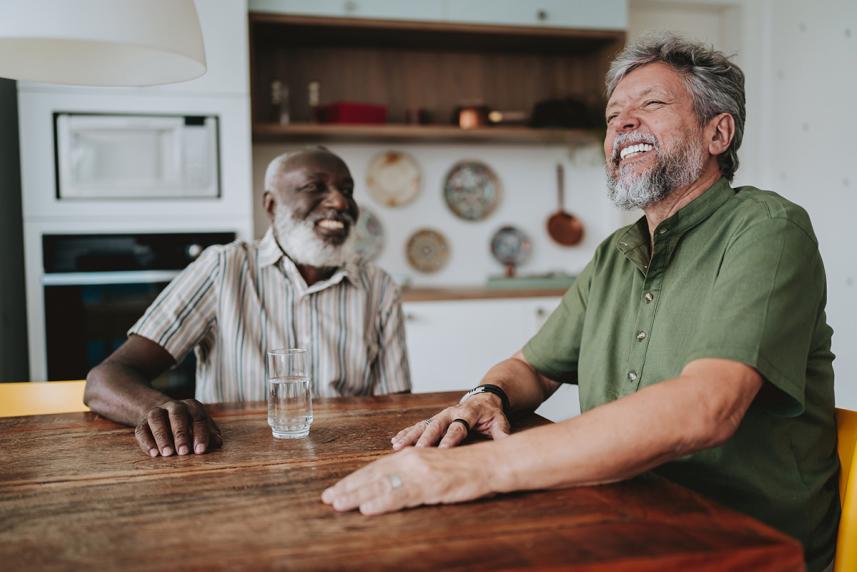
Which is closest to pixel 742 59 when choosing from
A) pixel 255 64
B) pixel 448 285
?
pixel 448 285

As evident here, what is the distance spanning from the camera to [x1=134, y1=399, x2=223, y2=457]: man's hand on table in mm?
1241

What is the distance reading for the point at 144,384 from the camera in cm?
160

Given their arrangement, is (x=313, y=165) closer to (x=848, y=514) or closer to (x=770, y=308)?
(x=770, y=308)

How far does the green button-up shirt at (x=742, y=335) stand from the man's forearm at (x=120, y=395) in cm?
85

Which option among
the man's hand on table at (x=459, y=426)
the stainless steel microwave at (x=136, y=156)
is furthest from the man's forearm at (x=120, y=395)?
the stainless steel microwave at (x=136, y=156)

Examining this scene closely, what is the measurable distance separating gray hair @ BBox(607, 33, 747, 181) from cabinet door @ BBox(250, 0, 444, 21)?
2.13m

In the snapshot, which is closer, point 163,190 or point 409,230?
point 163,190

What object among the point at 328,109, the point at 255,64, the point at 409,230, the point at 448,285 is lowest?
the point at 448,285

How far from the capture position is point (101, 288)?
311 centimetres

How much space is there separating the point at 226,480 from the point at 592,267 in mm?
Answer: 892

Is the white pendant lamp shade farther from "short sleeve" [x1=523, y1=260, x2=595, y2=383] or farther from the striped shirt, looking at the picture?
"short sleeve" [x1=523, y1=260, x2=595, y2=383]

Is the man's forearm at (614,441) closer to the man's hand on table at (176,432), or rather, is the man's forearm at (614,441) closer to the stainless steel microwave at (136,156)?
→ the man's hand on table at (176,432)

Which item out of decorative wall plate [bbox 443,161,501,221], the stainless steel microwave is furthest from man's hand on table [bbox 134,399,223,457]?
decorative wall plate [bbox 443,161,501,221]

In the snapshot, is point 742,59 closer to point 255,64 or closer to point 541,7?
point 541,7
